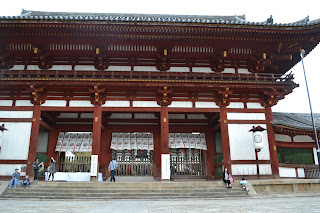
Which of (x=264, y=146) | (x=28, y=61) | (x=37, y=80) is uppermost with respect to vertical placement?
(x=28, y=61)

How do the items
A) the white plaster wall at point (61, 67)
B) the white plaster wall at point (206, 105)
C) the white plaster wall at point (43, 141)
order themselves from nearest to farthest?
the white plaster wall at point (206, 105), the white plaster wall at point (61, 67), the white plaster wall at point (43, 141)

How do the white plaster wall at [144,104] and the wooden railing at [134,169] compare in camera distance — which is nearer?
the white plaster wall at [144,104]

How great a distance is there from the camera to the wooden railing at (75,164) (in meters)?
15.1

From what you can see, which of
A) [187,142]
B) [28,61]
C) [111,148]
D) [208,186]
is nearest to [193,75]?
[187,142]

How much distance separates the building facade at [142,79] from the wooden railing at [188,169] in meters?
0.06

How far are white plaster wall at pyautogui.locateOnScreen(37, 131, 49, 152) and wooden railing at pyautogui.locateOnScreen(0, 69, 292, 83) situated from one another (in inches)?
148

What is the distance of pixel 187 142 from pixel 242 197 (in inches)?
234

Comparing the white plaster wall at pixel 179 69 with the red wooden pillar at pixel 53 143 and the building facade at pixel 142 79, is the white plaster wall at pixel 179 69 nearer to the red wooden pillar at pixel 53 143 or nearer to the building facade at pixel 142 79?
the building facade at pixel 142 79

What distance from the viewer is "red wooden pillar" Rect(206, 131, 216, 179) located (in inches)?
607

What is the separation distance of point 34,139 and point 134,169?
5.93 metres

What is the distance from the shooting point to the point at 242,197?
10.3 metres

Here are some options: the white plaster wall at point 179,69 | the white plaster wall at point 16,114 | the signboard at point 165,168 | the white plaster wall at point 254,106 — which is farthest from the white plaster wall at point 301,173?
the white plaster wall at point 16,114

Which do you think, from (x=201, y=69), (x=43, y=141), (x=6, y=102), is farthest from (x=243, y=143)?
(x=6, y=102)

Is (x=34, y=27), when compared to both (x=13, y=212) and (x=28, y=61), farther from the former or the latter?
Result: (x=13, y=212)
